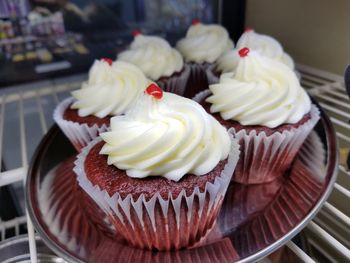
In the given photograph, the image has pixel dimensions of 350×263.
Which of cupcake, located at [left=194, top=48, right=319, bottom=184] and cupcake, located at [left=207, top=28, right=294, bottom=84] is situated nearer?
cupcake, located at [left=194, top=48, right=319, bottom=184]

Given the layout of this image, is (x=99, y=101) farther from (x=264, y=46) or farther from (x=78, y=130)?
(x=264, y=46)

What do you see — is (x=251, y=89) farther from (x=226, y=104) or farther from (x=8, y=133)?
(x=8, y=133)

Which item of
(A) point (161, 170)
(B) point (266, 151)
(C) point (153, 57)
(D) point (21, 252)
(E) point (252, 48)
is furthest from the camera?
(C) point (153, 57)

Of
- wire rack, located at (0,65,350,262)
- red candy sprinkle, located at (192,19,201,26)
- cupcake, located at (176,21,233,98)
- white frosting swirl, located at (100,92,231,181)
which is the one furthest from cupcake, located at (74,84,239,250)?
red candy sprinkle, located at (192,19,201,26)

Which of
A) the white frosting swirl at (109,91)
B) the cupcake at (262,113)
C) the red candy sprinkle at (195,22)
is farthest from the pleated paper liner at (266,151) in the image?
the red candy sprinkle at (195,22)

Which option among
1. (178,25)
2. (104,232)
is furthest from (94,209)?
(178,25)

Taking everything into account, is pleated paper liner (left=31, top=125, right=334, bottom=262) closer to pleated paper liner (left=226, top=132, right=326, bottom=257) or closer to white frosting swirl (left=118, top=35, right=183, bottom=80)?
pleated paper liner (left=226, top=132, right=326, bottom=257)

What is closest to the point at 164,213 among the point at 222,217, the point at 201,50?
the point at 222,217
